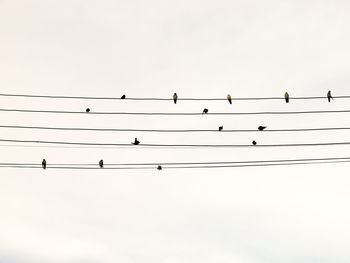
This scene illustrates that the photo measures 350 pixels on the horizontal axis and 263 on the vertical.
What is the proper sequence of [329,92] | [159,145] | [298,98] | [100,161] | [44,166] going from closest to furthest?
[298,98] < [159,145] < [44,166] < [329,92] < [100,161]

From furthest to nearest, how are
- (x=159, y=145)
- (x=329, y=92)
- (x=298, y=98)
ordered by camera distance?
(x=329, y=92) → (x=159, y=145) → (x=298, y=98)

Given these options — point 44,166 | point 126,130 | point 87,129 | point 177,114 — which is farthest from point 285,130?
point 44,166

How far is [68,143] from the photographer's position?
67.9 ft

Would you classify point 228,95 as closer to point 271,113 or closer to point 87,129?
point 271,113

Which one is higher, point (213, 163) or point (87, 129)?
point (87, 129)

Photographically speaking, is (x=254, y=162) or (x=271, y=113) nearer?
(x=271, y=113)

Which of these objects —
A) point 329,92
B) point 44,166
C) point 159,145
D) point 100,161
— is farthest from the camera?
point 100,161

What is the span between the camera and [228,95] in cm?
2744

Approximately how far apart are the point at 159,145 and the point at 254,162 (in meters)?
4.21

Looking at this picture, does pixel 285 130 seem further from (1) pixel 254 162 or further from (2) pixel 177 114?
(2) pixel 177 114

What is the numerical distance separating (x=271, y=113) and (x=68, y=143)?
8305mm

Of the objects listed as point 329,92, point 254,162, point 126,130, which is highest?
point 329,92

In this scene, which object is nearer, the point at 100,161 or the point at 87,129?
the point at 87,129

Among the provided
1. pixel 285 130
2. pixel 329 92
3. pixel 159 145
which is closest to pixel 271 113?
pixel 285 130
